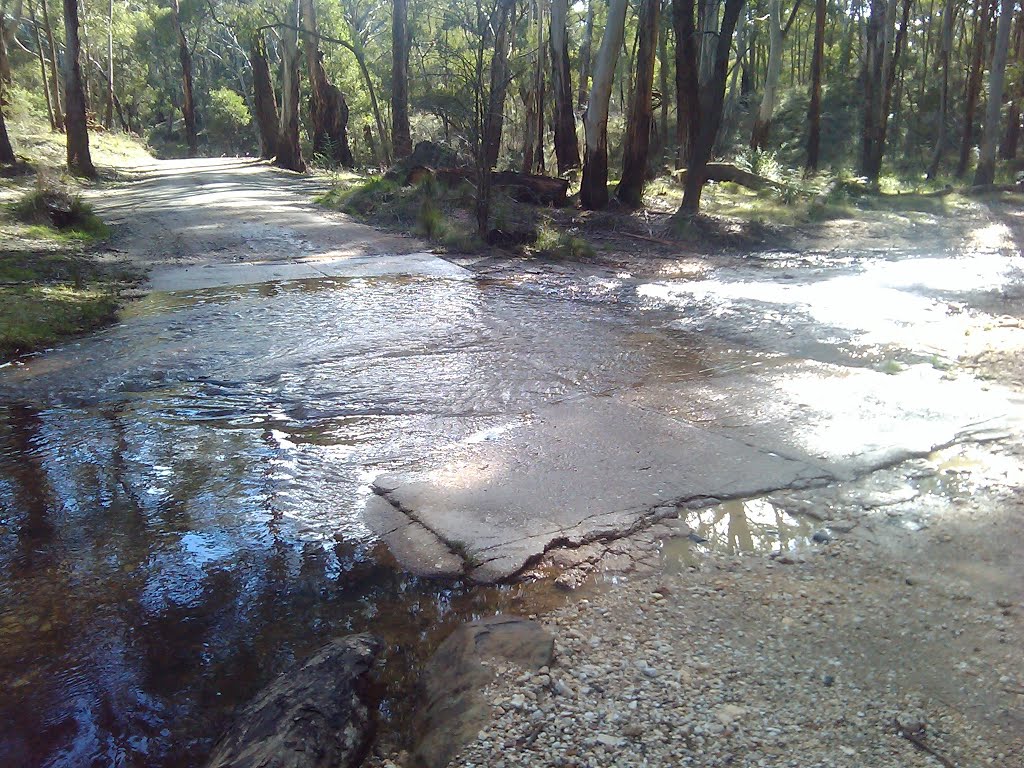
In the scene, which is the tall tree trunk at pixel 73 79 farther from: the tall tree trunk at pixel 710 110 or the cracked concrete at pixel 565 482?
the cracked concrete at pixel 565 482

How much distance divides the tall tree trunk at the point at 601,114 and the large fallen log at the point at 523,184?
0.49 m

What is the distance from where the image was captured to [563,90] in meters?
16.5

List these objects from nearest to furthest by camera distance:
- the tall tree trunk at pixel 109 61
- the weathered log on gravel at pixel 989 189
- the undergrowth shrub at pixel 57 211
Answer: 1. the undergrowth shrub at pixel 57 211
2. the weathered log on gravel at pixel 989 189
3. the tall tree trunk at pixel 109 61

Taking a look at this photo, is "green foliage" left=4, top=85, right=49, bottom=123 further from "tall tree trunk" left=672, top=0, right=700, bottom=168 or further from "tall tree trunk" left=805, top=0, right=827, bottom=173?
"tall tree trunk" left=805, top=0, right=827, bottom=173

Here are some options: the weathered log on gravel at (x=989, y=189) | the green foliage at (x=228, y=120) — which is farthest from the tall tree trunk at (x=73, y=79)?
the green foliage at (x=228, y=120)

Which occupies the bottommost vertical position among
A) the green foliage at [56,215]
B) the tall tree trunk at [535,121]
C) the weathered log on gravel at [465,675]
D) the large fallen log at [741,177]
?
the weathered log on gravel at [465,675]

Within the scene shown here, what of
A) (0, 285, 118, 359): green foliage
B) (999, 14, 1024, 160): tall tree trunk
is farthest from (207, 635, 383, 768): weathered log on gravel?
(999, 14, 1024, 160): tall tree trunk

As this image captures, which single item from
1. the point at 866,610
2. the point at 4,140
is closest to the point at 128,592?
the point at 866,610

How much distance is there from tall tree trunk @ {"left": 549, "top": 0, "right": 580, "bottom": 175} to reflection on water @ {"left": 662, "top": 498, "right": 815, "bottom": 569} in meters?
14.5

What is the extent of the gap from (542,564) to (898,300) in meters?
5.87

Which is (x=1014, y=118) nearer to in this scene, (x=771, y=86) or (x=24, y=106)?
(x=771, y=86)

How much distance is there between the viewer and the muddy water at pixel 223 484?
255 centimetres

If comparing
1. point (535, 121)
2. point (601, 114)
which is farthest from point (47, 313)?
point (535, 121)

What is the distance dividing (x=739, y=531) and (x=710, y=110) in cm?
1014
